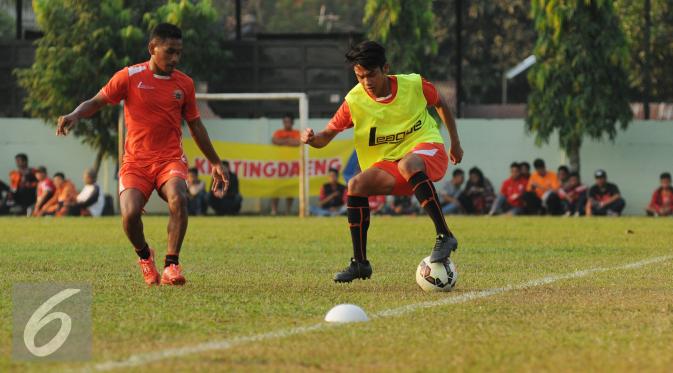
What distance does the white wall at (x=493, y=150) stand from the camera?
93.4 ft

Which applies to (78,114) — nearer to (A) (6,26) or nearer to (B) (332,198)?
(B) (332,198)

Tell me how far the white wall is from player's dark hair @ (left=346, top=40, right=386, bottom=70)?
18922 millimetres

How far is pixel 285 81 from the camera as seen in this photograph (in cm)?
3159

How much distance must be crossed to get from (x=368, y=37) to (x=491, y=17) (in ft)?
82.3

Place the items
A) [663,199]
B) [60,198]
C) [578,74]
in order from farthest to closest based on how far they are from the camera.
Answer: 1. [578,74]
2. [60,198]
3. [663,199]

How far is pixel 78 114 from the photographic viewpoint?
32.8ft

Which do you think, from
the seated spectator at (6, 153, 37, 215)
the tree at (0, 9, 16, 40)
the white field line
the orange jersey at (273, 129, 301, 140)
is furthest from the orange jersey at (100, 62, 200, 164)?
the tree at (0, 9, 16, 40)

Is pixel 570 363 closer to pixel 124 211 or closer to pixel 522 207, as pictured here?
pixel 124 211

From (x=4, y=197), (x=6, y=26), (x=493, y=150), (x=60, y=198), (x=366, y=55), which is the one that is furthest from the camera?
(x=6, y=26)

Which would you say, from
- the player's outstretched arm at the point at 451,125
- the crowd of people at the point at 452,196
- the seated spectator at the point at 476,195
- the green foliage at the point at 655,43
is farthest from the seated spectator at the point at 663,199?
the player's outstretched arm at the point at 451,125

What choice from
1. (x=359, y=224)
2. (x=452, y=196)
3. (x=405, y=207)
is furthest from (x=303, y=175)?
(x=359, y=224)

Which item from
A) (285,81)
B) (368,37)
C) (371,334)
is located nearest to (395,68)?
(368,37)

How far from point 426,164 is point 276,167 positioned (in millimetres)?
18284

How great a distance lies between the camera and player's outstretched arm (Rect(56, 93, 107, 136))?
9669 mm
